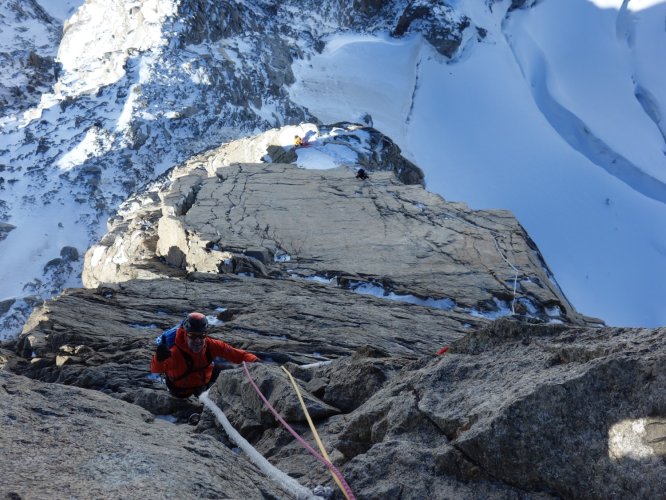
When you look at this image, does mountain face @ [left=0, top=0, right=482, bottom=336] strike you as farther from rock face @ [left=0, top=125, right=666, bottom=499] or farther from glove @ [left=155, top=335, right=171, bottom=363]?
glove @ [left=155, top=335, right=171, bottom=363]

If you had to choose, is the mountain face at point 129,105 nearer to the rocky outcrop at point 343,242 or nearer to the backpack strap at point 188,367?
the rocky outcrop at point 343,242

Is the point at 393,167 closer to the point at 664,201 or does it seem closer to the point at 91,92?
the point at 664,201

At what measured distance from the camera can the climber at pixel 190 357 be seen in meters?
5.20

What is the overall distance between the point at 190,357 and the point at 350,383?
149cm

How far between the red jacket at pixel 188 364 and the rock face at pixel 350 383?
17 centimetres

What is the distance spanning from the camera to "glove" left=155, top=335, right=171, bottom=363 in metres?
5.34

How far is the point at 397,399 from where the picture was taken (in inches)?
139

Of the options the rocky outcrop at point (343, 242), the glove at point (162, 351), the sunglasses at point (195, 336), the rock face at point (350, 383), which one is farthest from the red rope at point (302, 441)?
the rocky outcrop at point (343, 242)

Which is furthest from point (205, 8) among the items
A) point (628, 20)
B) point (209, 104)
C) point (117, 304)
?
point (117, 304)

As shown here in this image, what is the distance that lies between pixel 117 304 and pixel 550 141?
68.2 ft

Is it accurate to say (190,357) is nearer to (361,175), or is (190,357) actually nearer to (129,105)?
(361,175)

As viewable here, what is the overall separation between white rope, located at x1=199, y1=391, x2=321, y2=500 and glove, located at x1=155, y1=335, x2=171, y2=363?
3.04ft

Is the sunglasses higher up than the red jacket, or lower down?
higher up

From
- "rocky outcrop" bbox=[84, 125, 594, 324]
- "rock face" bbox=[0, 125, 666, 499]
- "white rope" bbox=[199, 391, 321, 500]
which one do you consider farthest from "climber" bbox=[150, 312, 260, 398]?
"rocky outcrop" bbox=[84, 125, 594, 324]
